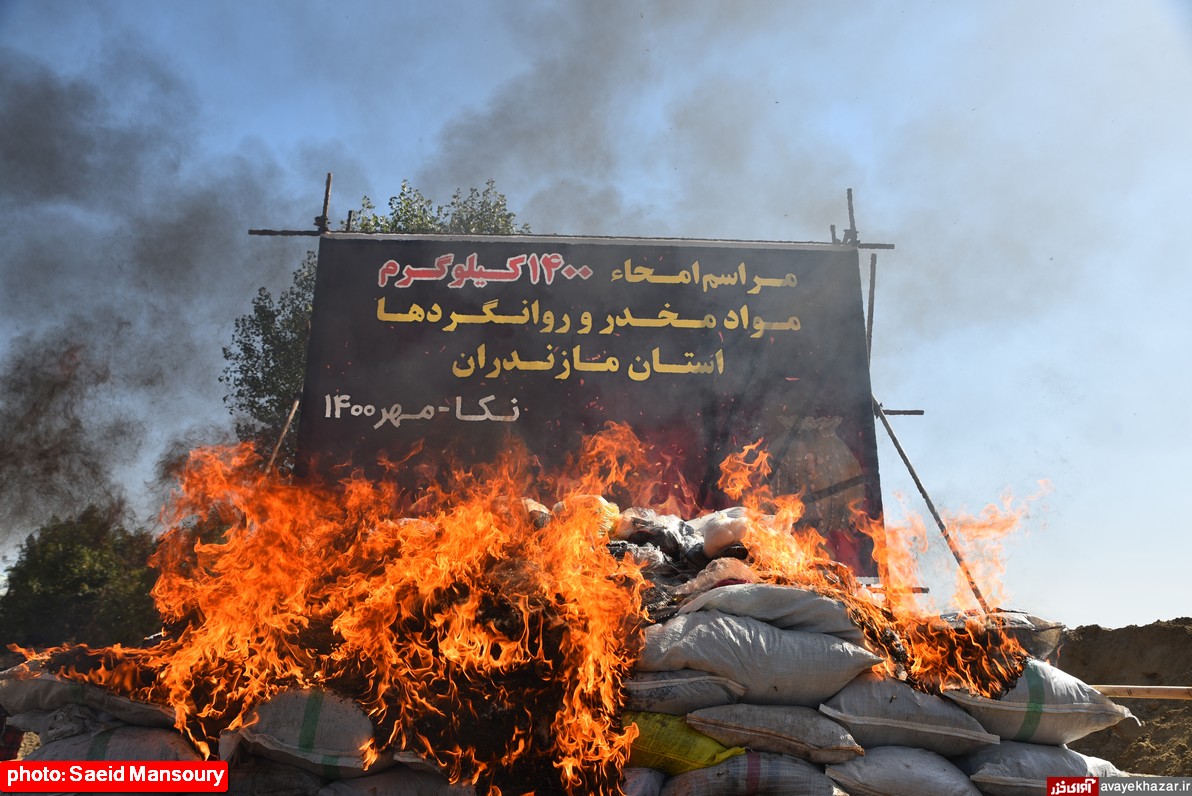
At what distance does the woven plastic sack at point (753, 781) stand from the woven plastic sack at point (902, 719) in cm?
36

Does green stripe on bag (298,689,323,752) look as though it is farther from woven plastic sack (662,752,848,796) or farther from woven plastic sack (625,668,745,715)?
woven plastic sack (662,752,848,796)

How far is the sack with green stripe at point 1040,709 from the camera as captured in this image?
4.17 metres

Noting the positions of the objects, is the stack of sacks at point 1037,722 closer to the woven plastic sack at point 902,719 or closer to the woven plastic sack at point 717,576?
the woven plastic sack at point 902,719

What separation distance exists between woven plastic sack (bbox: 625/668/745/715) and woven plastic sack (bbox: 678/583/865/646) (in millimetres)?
404

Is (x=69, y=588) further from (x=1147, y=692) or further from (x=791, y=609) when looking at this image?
(x=1147, y=692)

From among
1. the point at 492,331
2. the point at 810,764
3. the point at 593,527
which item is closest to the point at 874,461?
the point at 492,331

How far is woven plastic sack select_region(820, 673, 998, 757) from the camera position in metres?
4.05

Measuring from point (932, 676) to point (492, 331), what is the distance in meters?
6.64

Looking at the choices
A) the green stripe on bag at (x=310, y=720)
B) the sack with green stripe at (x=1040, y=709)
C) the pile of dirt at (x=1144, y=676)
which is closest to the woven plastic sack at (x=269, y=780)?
the green stripe on bag at (x=310, y=720)

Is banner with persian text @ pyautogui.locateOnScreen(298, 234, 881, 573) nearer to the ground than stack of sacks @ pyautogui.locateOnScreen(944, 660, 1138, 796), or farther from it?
farther from it

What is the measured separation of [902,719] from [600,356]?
6.13 m

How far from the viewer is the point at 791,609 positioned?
4.25m

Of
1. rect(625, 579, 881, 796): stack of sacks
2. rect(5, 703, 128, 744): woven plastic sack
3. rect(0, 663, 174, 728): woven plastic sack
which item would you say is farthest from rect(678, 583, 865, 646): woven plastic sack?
rect(5, 703, 128, 744): woven plastic sack

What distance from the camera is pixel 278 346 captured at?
1928 cm
